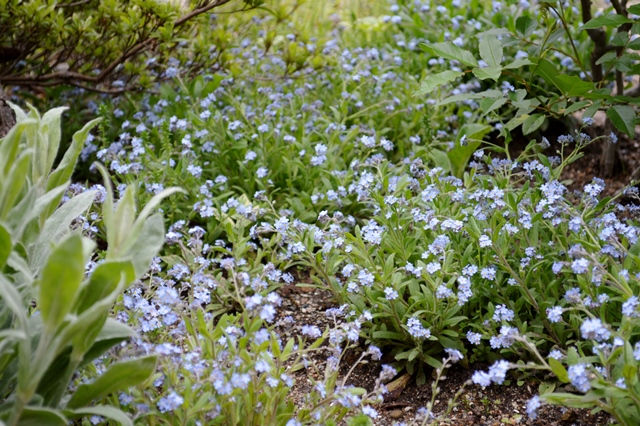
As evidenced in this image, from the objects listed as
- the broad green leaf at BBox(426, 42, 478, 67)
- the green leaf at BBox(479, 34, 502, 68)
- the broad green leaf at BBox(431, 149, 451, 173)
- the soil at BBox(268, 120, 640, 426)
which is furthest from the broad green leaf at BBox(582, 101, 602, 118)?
the broad green leaf at BBox(431, 149, 451, 173)

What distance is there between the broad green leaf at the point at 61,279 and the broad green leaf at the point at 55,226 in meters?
0.58

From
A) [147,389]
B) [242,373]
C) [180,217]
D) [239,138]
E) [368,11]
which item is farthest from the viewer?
[368,11]

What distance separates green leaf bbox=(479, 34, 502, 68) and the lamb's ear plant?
4.97 feet

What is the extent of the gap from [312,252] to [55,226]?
49.1 inches

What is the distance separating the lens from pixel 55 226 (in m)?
2.37

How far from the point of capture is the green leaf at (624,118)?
115 inches

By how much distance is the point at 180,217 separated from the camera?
3.74m

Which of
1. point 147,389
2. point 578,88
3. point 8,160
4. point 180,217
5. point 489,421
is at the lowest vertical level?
point 489,421

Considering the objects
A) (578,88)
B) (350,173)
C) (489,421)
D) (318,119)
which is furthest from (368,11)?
(489,421)

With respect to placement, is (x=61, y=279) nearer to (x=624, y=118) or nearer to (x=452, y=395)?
(x=452, y=395)

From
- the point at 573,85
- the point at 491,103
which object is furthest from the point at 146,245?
the point at 573,85

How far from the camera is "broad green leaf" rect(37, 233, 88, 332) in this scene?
1678mm

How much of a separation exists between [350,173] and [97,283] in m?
2.13

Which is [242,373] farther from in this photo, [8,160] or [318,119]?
[318,119]
